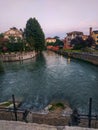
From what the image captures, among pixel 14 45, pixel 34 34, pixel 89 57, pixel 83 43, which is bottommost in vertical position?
pixel 89 57

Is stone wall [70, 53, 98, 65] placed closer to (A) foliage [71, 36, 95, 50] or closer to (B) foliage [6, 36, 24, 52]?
(A) foliage [71, 36, 95, 50]

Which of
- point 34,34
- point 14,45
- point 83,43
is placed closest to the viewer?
point 14,45

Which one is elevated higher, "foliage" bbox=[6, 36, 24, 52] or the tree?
the tree

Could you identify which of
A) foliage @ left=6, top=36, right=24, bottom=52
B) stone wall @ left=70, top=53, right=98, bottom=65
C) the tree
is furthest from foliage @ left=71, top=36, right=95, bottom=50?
foliage @ left=6, top=36, right=24, bottom=52

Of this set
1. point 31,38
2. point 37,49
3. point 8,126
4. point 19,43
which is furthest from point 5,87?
point 37,49

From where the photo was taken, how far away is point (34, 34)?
6328 centimetres

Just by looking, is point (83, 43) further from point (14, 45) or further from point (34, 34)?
point (14, 45)

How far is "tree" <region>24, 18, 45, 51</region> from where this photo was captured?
205ft

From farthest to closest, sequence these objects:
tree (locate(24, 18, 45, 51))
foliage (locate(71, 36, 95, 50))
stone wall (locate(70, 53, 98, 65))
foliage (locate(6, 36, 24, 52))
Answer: tree (locate(24, 18, 45, 51))
foliage (locate(71, 36, 95, 50))
foliage (locate(6, 36, 24, 52))
stone wall (locate(70, 53, 98, 65))

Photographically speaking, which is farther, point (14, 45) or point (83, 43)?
point (83, 43)

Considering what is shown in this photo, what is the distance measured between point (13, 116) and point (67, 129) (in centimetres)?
446

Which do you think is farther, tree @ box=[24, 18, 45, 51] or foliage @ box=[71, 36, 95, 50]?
tree @ box=[24, 18, 45, 51]

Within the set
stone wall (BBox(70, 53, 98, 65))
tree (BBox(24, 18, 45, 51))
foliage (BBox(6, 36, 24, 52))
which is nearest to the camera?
stone wall (BBox(70, 53, 98, 65))

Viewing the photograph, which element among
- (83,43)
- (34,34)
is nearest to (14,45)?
(34,34)
